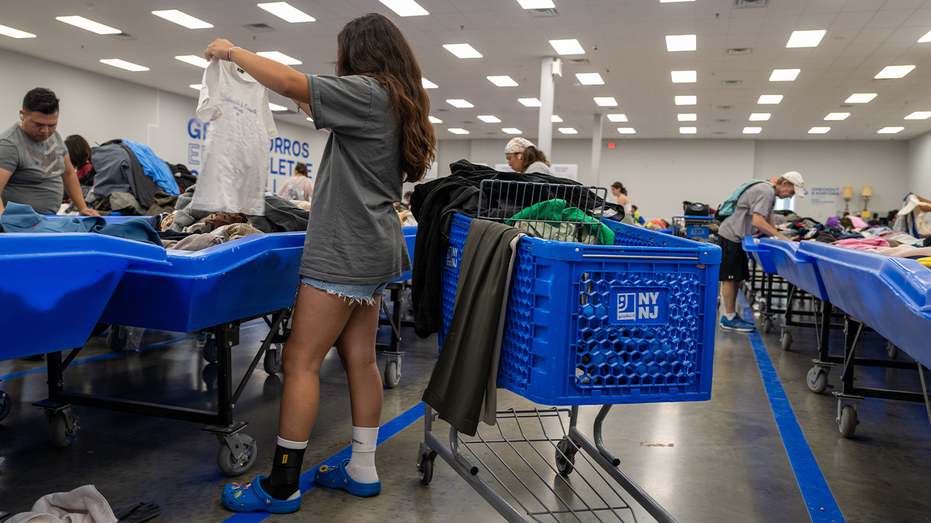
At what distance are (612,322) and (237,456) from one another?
1427 mm

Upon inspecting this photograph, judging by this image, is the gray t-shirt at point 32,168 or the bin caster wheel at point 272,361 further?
the bin caster wheel at point 272,361

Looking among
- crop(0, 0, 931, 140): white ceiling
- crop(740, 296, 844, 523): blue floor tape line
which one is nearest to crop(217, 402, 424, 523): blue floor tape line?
crop(740, 296, 844, 523): blue floor tape line

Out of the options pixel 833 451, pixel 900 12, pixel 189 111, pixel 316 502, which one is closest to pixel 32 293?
pixel 316 502

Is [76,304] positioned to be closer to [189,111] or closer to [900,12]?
[900,12]

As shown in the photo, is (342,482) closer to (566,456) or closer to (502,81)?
(566,456)

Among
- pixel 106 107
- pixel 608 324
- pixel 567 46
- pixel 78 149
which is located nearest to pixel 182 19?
pixel 106 107

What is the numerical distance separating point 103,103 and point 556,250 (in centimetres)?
1509

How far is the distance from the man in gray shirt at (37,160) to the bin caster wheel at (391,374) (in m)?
1.93

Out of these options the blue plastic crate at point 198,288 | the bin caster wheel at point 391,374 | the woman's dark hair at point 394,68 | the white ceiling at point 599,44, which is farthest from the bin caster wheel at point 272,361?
the white ceiling at point 599,44

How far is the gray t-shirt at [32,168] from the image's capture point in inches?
124

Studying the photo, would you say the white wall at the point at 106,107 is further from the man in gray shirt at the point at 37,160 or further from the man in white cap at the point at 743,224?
the man in white cap at the point at 743,224

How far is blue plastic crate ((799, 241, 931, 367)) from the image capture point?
53.5 inches

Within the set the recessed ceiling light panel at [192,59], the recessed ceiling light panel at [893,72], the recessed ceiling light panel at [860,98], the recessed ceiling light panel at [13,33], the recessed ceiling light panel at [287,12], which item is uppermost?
the recessed ceiling light panel at [860,98]

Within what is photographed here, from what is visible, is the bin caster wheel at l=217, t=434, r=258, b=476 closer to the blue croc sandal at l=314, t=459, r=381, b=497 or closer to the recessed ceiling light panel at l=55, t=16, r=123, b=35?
the blue croc sandal at l=314, t=459, r=381, b=497
